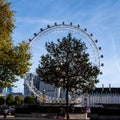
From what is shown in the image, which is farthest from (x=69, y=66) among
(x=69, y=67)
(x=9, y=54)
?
(x=9, y=54)

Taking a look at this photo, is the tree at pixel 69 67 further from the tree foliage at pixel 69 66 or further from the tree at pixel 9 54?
the tree at pixel 9 54

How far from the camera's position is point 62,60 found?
212 ft

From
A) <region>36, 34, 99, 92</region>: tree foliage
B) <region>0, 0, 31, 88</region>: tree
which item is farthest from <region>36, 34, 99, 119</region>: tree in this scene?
<region>0, 0, 31, 88</region>: tree

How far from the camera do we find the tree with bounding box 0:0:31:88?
1294 inches

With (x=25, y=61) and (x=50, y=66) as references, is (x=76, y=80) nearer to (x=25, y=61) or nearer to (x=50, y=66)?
(x=50, y=66)

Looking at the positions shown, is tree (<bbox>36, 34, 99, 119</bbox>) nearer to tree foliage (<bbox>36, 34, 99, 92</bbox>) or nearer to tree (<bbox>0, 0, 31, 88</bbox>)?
tree foliage (<bbox>36, 34, 99, 92</bbox>)

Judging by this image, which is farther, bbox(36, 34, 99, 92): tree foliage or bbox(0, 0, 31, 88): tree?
bbox(36, 34, 99, 92): tree foliage

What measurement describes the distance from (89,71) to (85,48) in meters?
3.88

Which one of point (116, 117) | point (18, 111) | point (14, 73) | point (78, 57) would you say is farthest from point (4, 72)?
point (18, 111)

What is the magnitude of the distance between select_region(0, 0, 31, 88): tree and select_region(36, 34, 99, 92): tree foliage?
2927 cm

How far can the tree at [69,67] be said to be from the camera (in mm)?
63938

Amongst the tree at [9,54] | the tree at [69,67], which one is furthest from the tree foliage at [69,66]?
the tree at [9,54]

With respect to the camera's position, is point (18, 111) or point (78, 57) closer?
point (78, 57)

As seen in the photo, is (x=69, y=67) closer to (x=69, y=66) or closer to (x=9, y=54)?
(x=69, y=66)
